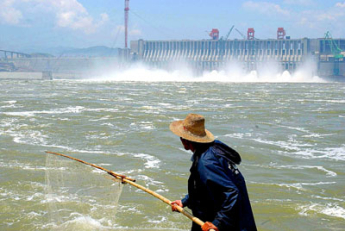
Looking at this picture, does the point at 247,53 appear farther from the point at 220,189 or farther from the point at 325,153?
the point at 220,189

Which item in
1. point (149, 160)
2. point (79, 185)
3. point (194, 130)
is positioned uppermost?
point (194, 130)

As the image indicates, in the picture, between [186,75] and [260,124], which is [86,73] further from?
[260,124]

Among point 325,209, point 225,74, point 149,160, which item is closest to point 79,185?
point 325,209

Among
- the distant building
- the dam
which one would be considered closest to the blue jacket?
the dam

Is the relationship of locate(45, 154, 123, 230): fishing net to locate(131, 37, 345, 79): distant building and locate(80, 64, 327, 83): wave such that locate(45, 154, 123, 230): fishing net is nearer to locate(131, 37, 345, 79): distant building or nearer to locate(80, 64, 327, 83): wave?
locate(80, 64, 327, 83): wave

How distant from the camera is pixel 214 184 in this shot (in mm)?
3818

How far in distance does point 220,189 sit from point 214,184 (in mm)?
62

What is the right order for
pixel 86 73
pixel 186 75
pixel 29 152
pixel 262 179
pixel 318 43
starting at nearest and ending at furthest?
pixel 262 179 < pixel 29 152 < pixel 318 43 < pixel 186 75 < pixel 86 73

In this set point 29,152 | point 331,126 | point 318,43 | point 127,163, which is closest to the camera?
point 127,163

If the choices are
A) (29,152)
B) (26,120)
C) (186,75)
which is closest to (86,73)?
(186,75)

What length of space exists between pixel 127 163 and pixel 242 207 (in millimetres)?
8964

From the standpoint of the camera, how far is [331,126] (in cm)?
2192

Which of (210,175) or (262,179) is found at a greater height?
(210,175)

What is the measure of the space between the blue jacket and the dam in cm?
10500
